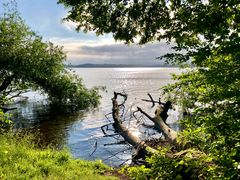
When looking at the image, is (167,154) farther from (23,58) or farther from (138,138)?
(23,58)

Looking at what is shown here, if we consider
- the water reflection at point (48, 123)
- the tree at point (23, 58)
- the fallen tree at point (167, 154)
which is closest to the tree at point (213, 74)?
the fallen tree at point (167, 154)

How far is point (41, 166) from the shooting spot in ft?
46.0

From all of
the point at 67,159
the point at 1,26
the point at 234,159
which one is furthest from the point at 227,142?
the point at 1,26

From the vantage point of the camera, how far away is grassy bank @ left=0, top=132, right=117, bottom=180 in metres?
12.8

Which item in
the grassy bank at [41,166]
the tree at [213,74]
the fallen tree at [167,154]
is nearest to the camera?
the tree at [213,74]

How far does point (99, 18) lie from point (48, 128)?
73.4 ft

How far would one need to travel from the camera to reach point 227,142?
5652 millimetres

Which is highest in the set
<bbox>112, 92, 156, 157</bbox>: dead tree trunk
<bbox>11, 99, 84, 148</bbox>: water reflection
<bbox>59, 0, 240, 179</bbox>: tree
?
<bbox>59, 0, 240, 179</bbox>: tree

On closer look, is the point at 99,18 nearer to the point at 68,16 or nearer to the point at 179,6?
the point at 68,16

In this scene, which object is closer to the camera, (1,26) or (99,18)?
(99,18)

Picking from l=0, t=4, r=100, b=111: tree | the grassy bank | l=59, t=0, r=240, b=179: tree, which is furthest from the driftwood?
l=0, t=4, r=100, b=111: tree

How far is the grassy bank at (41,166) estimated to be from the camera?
42.0 ft

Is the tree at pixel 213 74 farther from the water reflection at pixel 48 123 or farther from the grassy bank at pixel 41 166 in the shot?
the water reflection at pixel 48 123

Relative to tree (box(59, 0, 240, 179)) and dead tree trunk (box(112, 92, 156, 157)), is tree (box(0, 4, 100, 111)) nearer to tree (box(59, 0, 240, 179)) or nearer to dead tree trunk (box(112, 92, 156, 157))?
dead tree trunk (box(112, 92, 156, 157))
